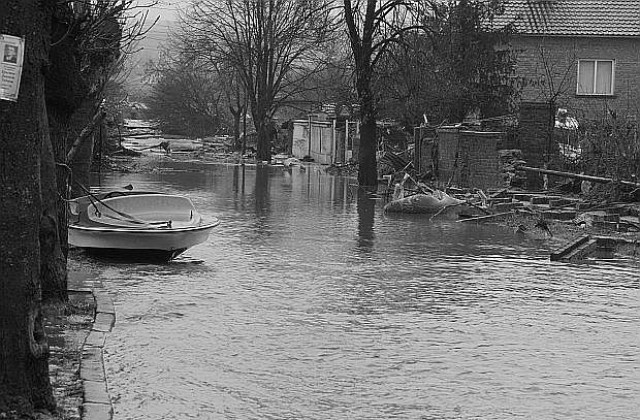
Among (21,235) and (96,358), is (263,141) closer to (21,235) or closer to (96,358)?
(96,358)

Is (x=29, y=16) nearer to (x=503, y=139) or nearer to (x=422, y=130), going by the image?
(x=503, y=139)

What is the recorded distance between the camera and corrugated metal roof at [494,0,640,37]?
41219 millimetres

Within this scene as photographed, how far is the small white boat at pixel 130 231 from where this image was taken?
15.3 meters

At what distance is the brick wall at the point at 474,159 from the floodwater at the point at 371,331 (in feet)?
31.1

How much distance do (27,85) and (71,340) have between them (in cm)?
335

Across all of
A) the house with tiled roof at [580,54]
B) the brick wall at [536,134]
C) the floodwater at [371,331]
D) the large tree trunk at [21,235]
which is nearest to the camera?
the large tree trunk at [21,235]

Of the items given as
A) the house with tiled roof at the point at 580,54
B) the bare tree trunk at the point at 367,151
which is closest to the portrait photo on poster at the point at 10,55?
the bare tree trunk at the point at 367,151

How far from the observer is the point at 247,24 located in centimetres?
5712

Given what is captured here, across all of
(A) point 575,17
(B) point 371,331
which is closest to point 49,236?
Answer: (B) point 371,331

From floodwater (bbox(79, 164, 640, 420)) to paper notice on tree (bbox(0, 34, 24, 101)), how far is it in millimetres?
2362

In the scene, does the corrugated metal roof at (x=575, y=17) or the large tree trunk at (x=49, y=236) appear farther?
the corrugated metal roof at (x=575, y=17)

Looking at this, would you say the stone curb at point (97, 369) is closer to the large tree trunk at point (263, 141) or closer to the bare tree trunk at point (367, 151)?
the bare tree trunk at point (367, 151)

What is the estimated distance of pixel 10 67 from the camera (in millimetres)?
6652

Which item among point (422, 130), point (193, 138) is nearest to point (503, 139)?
point (422, 130)
